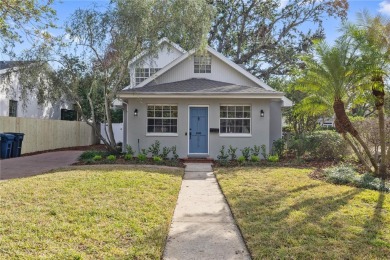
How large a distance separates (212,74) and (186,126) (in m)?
3.49

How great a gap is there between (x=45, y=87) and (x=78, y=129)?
376 inches

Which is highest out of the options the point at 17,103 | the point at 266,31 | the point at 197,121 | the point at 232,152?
the point at 266,31

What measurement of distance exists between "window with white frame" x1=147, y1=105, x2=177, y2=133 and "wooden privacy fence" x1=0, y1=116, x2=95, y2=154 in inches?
279

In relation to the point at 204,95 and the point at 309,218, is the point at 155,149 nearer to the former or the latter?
the point at 204,95

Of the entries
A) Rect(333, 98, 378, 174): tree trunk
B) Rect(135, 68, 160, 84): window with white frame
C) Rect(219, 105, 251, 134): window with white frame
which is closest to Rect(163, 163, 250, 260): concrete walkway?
Rect(333, 98, 378, 174): tree trunk

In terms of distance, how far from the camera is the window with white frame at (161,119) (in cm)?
1502

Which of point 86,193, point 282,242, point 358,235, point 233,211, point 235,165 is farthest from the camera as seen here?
point 235,165

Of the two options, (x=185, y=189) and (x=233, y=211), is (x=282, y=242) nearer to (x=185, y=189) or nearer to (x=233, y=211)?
(x=233, y=211)

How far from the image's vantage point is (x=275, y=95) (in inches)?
554

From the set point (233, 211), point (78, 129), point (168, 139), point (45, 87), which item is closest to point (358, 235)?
point (233, 211)

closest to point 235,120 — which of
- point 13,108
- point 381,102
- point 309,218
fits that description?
point 381,102

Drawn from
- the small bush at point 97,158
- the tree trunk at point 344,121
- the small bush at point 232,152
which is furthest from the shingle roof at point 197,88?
the tree trunk at point 344,121

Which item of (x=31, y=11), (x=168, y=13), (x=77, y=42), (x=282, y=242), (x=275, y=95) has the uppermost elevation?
(x=168, y=13)

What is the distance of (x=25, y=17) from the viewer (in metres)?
7.34
